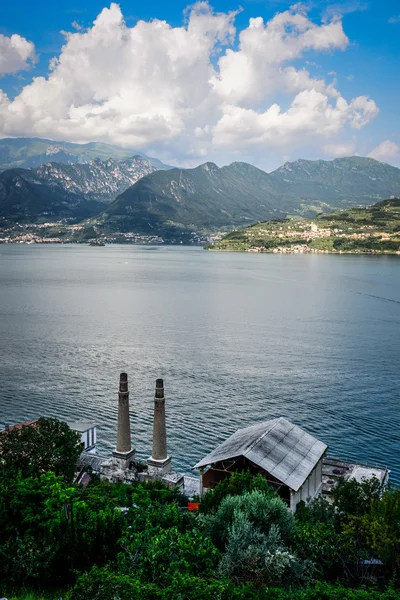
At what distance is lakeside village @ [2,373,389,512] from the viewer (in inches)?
1292

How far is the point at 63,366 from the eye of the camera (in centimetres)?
7212

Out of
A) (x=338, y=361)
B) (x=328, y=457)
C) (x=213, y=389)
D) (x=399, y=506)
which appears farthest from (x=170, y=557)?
(x=338, y=361)

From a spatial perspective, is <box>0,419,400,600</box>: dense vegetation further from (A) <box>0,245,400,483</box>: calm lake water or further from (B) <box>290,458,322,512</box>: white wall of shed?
(A) <box>0,245,400,483</box>: calm lake water

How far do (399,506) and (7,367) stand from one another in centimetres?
6001

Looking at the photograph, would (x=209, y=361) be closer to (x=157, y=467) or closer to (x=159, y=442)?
(x=159, y=442)

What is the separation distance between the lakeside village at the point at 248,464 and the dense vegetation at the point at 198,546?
3.16 meters

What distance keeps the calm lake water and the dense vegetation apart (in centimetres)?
1790

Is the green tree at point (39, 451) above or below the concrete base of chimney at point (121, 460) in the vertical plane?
above

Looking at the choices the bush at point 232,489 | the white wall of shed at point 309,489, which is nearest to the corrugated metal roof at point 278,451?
the white wall of shed at point 309,489

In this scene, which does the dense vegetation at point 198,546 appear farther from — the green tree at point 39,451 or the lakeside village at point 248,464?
the lakeside village at point 248,464

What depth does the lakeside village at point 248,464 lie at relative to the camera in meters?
32.8

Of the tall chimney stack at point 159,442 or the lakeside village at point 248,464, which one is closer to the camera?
the lakeside village at point 248,464

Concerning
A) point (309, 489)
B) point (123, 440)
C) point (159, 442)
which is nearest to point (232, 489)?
point (309, 489)

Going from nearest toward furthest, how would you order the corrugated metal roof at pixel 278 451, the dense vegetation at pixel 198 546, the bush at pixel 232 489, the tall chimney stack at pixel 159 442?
1. the dense vegetation at pixel 198 546
2. the bush at pixel 232 489
3. the corrugated metal roof at pixel 278 451
4. the tall chimney stack at pixel 159 442
